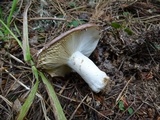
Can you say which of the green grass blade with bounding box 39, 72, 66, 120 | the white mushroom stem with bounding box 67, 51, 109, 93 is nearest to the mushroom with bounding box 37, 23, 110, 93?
the white mushroom stem with bounding box 67, 51, 109, 93

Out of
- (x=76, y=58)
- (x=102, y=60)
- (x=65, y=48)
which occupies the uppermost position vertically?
(x=65, y=48)

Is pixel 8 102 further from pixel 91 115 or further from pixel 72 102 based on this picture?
pixel 91 115

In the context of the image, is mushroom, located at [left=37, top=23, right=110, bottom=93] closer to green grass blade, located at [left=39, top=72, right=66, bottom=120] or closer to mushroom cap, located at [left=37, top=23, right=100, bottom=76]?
mushroom cap, located at [left=37, top=23, right=100, bottom=76]

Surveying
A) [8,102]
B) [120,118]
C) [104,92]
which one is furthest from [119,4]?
[8,102]

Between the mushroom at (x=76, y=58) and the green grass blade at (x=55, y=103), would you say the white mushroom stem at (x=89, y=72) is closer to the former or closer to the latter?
the mushroom at (x=76, y=58)

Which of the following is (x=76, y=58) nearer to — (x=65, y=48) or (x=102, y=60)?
(x=65, y=48)

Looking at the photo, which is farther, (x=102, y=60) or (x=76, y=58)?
(x=102, y=60)

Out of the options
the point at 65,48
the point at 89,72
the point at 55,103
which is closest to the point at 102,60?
the point at 89,72
